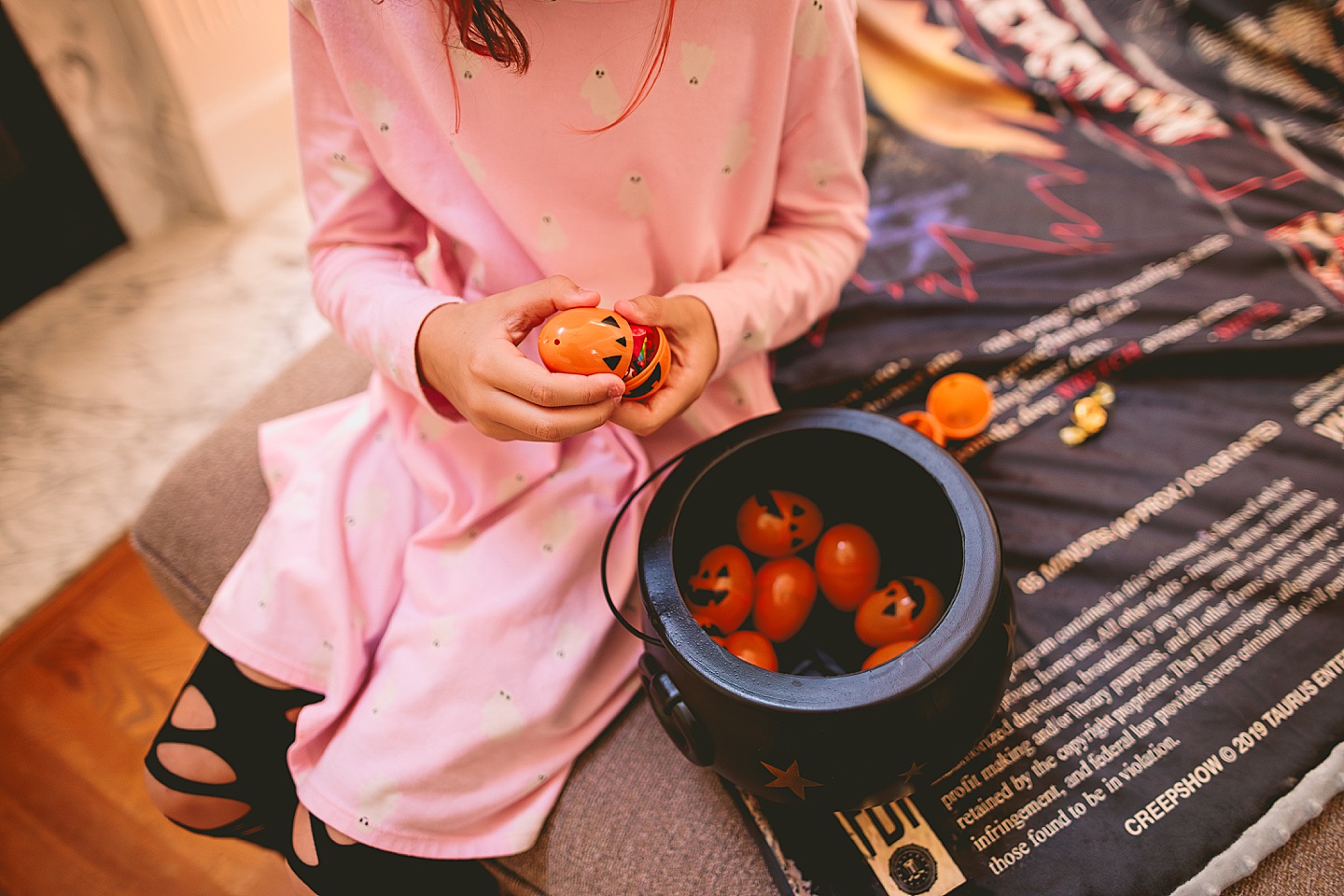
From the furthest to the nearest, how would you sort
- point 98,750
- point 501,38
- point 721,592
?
point 98,750 → point 721,592 → point 501,38

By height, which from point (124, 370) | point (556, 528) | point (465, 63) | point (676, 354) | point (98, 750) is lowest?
point (98, 750)

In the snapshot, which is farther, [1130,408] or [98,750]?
[98,750]

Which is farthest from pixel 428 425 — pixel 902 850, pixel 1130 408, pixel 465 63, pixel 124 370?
pixel 124 370

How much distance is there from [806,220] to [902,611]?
0.35 metres

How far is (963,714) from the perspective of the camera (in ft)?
1.76

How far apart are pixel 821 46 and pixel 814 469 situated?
0.32 m

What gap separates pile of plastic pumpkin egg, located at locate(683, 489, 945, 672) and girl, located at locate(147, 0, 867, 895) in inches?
3.8

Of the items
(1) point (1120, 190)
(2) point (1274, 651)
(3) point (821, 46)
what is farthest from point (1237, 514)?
(3) point (821, 46)

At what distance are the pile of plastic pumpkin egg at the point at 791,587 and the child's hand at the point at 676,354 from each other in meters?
0.11

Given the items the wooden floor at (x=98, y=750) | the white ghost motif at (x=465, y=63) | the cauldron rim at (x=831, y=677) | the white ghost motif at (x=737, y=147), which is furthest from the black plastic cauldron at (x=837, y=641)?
the wooden floor at (x=98, y=750)

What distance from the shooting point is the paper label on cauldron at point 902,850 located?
62 cm

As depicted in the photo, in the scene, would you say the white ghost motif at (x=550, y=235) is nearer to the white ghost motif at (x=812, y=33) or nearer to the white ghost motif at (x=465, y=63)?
the white ghost motif at (x=465, y=63)

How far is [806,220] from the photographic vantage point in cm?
75

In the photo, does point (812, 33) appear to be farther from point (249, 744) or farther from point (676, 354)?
point (249, 744)
